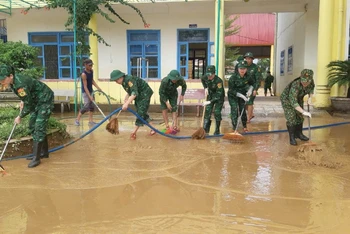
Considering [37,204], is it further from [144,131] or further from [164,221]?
[144,131]

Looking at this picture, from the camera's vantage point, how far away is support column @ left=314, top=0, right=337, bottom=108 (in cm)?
982

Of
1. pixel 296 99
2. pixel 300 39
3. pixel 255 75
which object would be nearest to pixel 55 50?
pixel 255 75

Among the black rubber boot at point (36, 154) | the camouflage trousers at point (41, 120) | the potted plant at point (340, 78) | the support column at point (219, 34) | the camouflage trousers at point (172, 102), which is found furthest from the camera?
the support column at point (219, 34)

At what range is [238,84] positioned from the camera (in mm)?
6891

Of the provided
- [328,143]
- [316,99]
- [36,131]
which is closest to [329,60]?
[316,99]

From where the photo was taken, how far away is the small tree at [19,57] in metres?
9.95

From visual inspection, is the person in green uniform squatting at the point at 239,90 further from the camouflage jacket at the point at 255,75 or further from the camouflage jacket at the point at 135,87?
the camouflage jacket at the point at 135,87

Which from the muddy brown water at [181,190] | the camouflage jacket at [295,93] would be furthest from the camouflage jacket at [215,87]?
the camouflage jacket at [295,93]

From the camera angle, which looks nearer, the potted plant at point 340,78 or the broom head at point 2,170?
the broom head at point 2,170

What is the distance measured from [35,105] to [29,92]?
36 centimetres

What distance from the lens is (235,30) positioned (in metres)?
22.0

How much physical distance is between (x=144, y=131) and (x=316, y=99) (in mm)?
5707

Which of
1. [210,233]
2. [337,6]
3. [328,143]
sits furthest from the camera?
[337,6]

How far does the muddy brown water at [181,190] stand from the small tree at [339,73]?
4.19 meters
